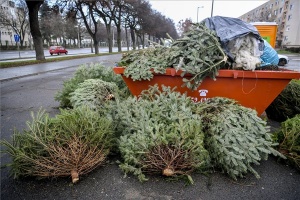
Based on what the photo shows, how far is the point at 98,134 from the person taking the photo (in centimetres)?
261

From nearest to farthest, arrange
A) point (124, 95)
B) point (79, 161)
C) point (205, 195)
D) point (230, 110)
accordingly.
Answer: point (205, 195)
point (79, 161)
point (230, 110)
point (124, 95)

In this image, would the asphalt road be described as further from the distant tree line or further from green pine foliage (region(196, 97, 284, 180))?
the distant tree line

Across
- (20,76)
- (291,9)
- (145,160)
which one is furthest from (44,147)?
(291,9)

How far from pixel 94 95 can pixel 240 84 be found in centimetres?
268

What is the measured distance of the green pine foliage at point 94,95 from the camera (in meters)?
3.81

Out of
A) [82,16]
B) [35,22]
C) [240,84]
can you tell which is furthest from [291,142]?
[82,16]

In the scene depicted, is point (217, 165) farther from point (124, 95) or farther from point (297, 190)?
point (124, 95)

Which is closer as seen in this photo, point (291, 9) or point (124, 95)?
point (124, 95)

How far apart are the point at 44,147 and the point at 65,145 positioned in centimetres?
23

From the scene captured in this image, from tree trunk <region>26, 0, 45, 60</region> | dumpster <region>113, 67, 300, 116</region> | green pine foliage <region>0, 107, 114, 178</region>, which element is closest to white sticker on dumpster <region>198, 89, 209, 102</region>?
dumpster <region>113, 67, 300, 116</region>

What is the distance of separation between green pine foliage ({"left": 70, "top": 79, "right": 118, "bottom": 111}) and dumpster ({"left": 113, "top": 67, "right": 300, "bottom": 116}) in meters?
0.65

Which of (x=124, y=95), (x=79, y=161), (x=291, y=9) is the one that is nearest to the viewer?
(x=79, y=161)

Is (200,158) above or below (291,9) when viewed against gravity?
below

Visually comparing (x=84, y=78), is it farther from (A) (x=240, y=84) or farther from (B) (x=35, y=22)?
(B) (x=35, y=22)
